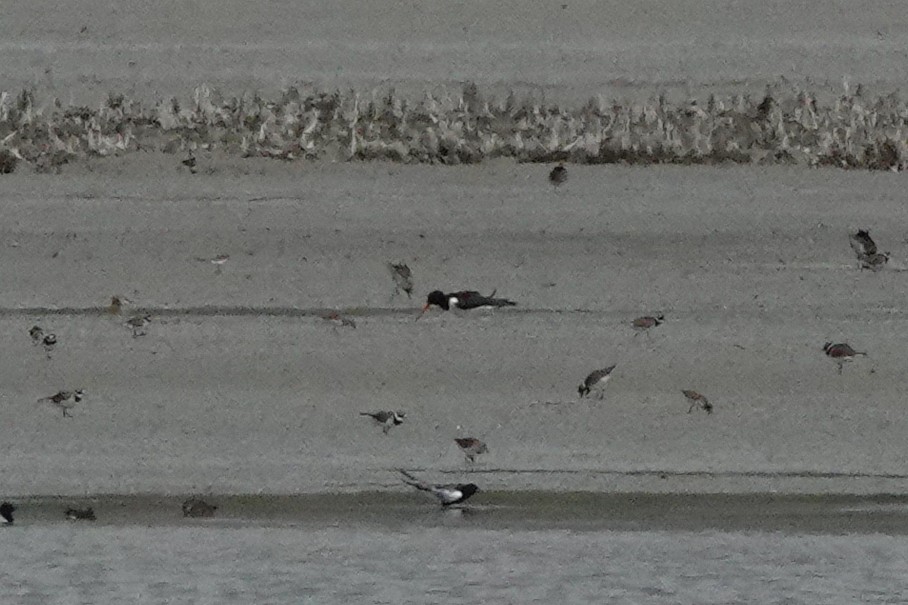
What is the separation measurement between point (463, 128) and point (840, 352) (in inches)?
124

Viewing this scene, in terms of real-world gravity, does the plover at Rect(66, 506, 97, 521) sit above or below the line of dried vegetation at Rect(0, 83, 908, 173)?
below

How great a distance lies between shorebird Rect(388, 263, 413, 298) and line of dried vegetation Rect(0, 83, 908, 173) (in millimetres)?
1066

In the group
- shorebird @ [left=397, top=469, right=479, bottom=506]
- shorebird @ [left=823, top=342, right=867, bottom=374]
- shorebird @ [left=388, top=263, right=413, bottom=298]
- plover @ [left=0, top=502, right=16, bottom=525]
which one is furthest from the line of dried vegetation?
plover @ [left=0, top=502, right=16, bottom=525]

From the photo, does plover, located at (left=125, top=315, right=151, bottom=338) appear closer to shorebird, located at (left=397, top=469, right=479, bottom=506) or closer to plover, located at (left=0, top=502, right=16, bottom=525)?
plover, located at (left=0, top=502, right=16, bottom=525)

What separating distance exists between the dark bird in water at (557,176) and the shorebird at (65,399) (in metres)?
3.55

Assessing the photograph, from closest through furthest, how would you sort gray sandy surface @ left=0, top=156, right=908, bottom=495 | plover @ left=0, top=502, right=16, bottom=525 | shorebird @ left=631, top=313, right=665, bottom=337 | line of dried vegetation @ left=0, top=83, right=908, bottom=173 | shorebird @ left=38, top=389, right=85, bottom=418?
plover @ left=0, top=502, right=16, bottom=525, gray sandy surface @ left=0, top=156, right=908, bottom=495, shorebird @ left=38, top=389, right=85, bottom=418, shorebird @ left=631, top=313, right=665, bottom=337, line of dried vegetation @ left=0, top=83, right=908, bottom=173

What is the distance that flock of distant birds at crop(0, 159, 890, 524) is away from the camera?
12.2 metres

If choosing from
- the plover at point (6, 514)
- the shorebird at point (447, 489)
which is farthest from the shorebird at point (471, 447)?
the plover at point (6, 514)

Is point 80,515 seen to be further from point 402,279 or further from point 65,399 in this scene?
point 402,279

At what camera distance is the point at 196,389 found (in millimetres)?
12625

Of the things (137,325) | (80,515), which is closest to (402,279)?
(137,325)

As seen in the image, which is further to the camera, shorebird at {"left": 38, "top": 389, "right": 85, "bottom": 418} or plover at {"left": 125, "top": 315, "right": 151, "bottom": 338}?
plover at {"left": 125, "top": 315, "right": 151, "bottom": 338}

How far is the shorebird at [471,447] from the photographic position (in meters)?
12.2

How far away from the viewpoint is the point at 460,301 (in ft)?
42.3
